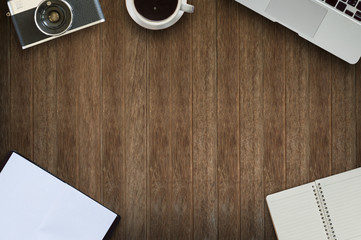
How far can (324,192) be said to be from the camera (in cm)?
112

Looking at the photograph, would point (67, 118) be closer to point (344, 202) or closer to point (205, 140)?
point (205, 140)

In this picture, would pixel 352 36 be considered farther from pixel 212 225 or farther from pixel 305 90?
pixel 212 225

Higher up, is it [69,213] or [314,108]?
[314,108]

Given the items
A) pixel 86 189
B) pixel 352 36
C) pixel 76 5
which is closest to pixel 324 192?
pixel 352 36

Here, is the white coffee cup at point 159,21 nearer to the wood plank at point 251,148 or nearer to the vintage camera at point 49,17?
the vintage camera at point 49,17

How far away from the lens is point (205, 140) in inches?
44.7

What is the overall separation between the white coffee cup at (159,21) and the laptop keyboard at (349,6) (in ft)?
1.18

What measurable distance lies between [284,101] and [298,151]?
143 millimetres

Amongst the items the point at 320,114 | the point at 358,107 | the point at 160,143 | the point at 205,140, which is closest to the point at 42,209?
the point at 160,143

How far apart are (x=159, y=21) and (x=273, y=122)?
41cm

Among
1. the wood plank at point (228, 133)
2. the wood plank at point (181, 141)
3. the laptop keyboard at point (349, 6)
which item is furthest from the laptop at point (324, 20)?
the wood plank at point (181, 141)

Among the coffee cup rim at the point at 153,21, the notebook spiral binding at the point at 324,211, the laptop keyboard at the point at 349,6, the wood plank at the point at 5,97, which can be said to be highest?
the laptop keyboard at the point at 349,6

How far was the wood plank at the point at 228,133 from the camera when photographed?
1.13m

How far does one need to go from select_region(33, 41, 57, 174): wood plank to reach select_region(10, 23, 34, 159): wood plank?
0.01 metres
